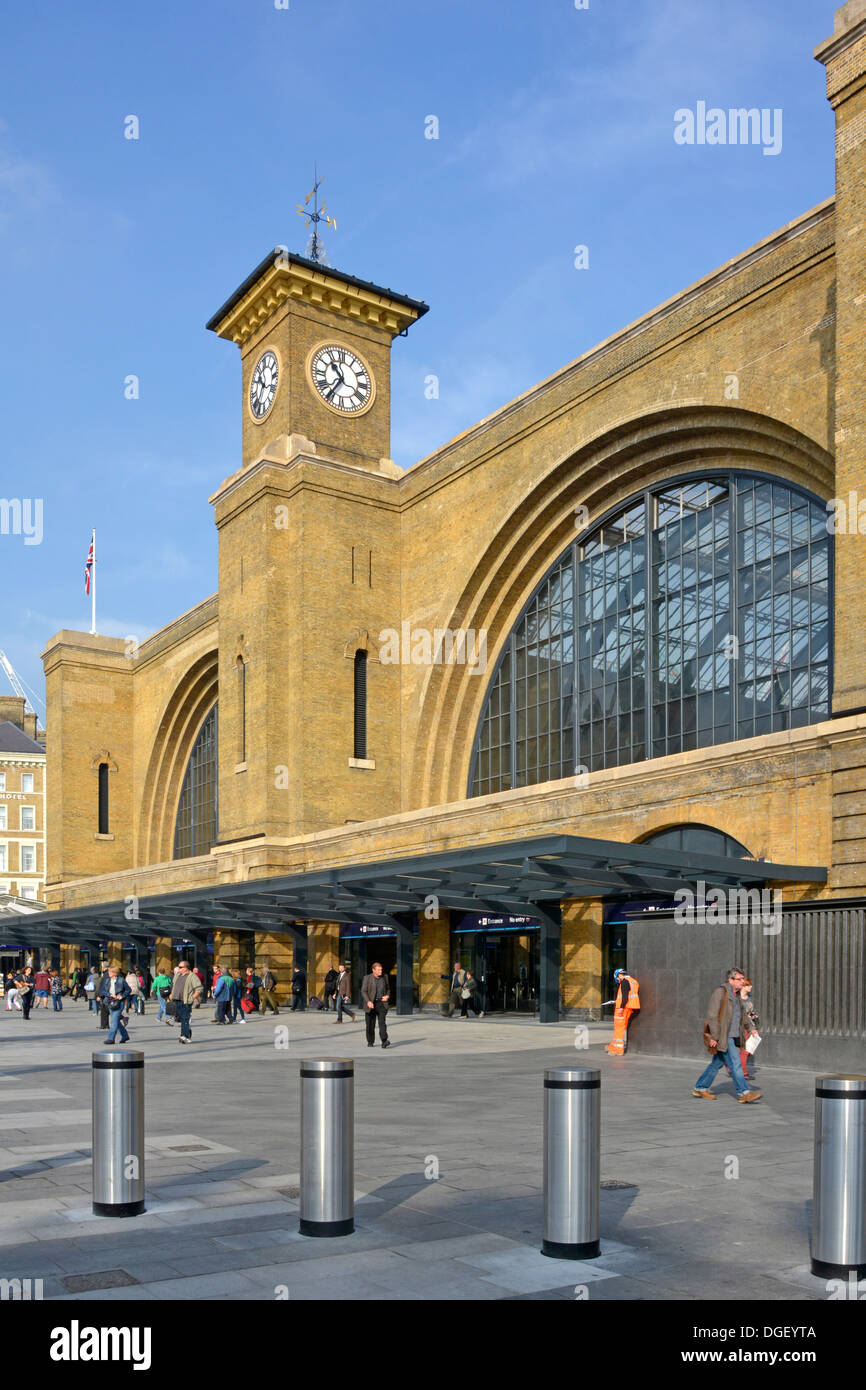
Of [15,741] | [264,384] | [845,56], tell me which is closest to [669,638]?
[845,56]

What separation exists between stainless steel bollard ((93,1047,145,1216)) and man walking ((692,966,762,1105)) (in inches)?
308

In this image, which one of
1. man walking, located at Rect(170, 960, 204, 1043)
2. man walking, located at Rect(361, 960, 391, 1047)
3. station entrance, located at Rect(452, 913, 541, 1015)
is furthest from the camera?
station entrance, located at Rect(452, 913, 541, 1015)

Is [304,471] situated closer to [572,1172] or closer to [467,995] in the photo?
[467,995]

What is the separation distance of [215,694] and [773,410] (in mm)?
34839

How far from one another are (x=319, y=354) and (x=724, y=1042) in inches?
1337

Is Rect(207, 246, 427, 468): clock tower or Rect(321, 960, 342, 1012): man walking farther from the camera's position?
Rect(207, 246, 427, 468): clock tower

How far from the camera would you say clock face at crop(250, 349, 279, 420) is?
44000mm

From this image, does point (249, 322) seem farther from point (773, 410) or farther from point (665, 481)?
point (773, 410)

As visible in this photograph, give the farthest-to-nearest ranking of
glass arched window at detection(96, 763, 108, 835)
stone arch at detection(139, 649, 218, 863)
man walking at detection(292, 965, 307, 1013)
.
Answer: glass arched window at detection(96, 763, 108, 835)
stone arch at detection(139, 649, 218, 863)
man walking at detection(292, 965, 307, 1013)

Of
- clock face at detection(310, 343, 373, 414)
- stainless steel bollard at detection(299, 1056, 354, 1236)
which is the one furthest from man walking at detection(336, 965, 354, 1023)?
stainless steel bollard at detection(299, 1056, 354, 1236)

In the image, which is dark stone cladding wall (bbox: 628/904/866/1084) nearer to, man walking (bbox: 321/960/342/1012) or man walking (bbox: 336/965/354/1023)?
man walking (bbox: 336/965/354/1023)

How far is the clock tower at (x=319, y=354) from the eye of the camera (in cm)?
4288

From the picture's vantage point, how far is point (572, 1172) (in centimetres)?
665
